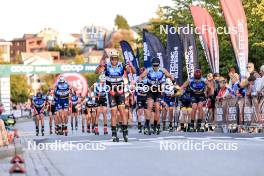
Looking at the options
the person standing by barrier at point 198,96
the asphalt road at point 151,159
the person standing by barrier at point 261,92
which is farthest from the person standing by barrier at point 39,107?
the asphalt road at point 151,159

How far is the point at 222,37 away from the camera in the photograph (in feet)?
181

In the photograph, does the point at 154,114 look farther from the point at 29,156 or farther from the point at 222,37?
the point at 222,37

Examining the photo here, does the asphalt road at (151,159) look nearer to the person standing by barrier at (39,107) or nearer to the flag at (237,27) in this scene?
the flag at (237,27)

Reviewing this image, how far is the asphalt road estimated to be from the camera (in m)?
11.1

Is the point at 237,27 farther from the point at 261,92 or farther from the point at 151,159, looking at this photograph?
the point at 151,159

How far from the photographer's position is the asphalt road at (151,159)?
1109 centimetres

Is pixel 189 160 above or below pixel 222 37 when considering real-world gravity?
below

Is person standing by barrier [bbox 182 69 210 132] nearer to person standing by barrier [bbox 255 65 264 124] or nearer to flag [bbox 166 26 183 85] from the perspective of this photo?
person standing by barrier [bbox 255 65 264 124]

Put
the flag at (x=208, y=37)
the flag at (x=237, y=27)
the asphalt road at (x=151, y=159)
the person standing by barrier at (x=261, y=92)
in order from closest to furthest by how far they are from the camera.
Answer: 1. the asphalt road at (x=151, y=159)
2. the person standing by barrier at (x=261, y=92)
3. the flag at (x=237, y=27)
4. the flag at (x=208, y=37)

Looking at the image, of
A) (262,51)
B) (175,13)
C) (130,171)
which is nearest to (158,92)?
(130,171)

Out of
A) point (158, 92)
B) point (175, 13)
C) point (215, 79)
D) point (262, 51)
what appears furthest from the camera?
point (175, 13)

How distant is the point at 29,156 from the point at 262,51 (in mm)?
39026

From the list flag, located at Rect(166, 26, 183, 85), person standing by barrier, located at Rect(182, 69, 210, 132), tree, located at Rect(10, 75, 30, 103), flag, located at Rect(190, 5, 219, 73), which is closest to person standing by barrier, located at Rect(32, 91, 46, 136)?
flag, located at Rect(166, 26, 183, 85)

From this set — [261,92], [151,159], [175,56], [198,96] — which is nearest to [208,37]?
[175,56]
